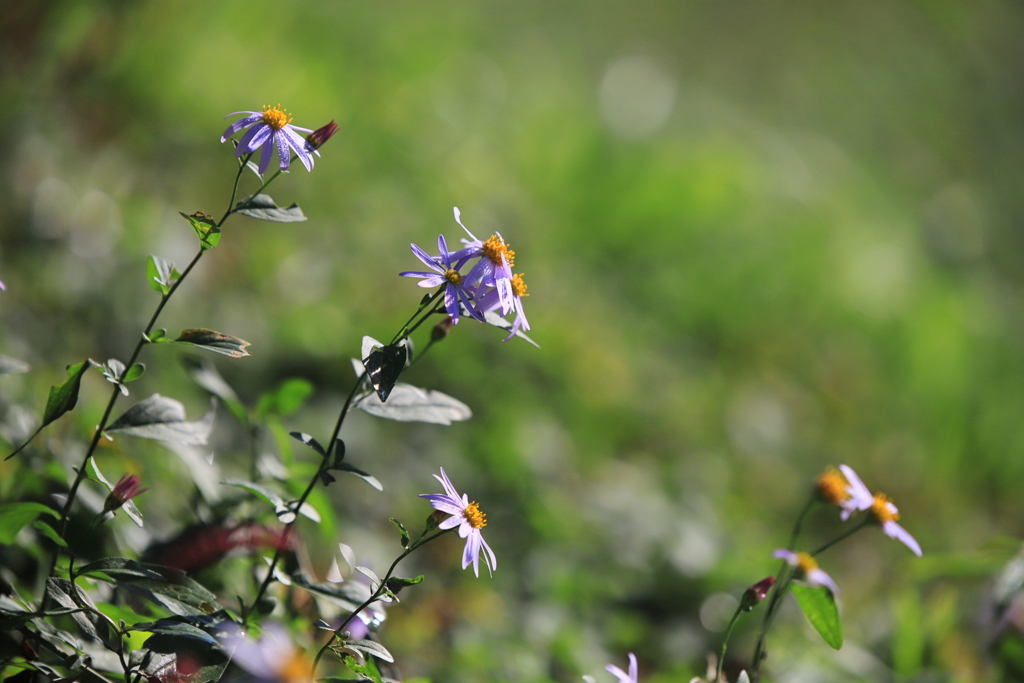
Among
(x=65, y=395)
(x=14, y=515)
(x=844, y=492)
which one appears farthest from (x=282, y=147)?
(x=844, y=492)

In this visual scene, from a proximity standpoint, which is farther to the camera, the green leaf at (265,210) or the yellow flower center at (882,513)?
the yellow flower center at (882,513)

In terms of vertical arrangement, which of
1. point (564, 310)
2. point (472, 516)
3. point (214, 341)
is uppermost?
point (214, 341)

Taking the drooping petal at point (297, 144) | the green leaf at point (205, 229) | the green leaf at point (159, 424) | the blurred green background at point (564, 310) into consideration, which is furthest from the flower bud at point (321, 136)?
the blurred green background at point (564, 310)

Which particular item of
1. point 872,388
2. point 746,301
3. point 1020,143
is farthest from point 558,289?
point 1020,143

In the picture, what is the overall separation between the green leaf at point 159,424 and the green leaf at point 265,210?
208 mm

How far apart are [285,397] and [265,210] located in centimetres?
30

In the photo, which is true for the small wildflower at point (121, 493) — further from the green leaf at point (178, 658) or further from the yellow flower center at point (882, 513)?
the yellow flower center at point (882, 513)

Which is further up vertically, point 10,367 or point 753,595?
point 10,367

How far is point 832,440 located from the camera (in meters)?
2.46

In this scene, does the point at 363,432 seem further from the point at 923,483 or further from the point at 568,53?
the point at 568,53

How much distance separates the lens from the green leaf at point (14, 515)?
0.66 m

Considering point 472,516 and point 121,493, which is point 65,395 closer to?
point 121,493

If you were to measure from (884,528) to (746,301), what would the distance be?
2143 mm

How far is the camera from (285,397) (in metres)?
0.89
